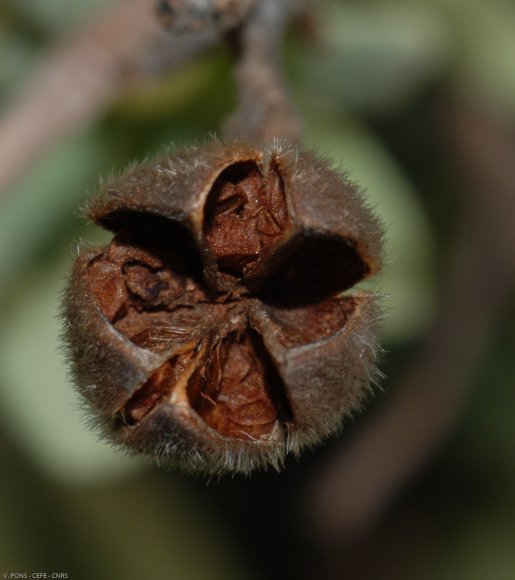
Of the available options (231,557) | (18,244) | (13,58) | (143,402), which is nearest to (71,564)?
(231,557)

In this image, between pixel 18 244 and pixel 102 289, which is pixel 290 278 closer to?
pixel 102 289

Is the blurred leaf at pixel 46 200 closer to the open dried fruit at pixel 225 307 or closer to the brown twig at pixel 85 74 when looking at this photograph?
the brown twig at pixel 85 74

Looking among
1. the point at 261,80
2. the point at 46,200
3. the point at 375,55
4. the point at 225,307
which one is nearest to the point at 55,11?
the point at 46,200

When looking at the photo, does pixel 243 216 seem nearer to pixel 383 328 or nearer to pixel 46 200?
pixel 383 328

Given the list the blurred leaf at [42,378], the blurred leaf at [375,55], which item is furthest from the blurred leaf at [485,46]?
the blurred leaf at [42,378]

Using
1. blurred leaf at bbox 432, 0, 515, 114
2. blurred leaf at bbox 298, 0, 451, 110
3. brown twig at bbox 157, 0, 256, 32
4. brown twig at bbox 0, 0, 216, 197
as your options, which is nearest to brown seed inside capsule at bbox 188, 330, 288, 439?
brown twig at bbox 157, 0, 256, 32
